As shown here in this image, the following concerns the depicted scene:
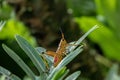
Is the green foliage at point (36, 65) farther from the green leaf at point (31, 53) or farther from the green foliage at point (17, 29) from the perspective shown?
the green foliage at point (17, 29)

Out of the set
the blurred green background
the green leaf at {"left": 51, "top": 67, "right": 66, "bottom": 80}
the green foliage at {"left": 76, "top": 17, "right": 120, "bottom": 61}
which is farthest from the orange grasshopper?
the green foliage at {"left": 76, "top": 17, "right": 120, "bottom": 61}

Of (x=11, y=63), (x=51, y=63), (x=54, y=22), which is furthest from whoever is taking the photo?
(x=54, y=22)

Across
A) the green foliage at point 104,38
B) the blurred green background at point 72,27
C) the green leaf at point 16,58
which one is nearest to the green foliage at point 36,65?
the green leaf at point 16,58

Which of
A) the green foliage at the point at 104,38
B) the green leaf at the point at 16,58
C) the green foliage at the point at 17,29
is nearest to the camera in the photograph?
the green leaf at the point at 16,58

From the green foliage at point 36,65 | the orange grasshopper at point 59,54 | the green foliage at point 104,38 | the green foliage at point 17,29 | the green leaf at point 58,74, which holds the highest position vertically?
the green foliage at point 36,65

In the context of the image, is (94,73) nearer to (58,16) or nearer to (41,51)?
(58,16)

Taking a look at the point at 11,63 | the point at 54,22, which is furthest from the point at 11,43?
the point at 54,22

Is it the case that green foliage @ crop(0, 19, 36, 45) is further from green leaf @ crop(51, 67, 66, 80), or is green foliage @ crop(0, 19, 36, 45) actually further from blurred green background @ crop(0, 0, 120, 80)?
green leaf @ crop(51, 67, 66, 80)

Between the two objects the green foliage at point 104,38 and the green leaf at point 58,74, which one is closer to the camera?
the green leaf at point 58,74

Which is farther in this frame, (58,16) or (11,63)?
(58,16)
